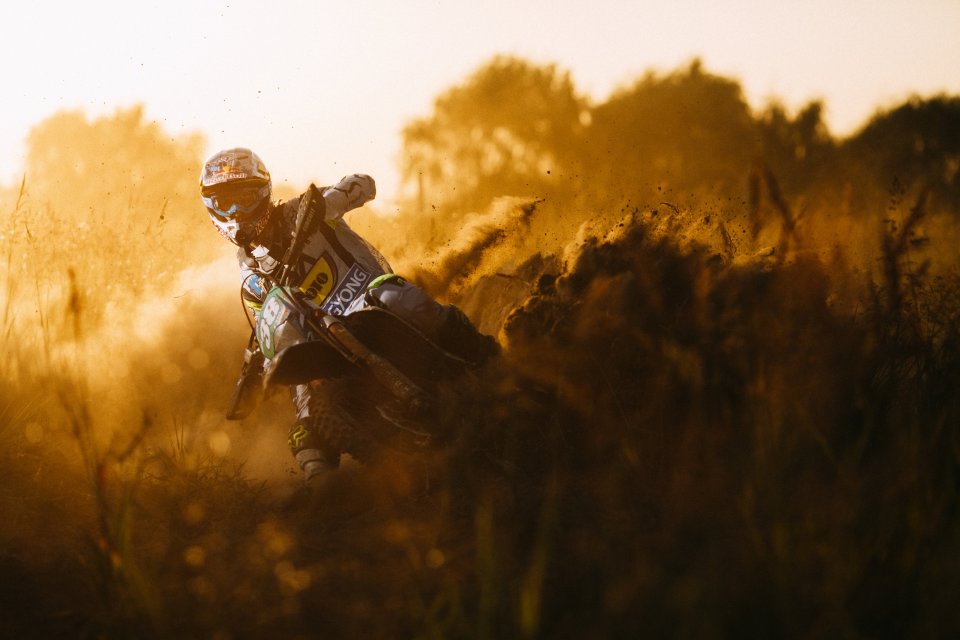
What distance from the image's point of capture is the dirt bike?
713cm

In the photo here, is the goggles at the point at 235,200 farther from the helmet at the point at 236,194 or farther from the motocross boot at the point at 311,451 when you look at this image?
the motocross boot at the point at 311,451

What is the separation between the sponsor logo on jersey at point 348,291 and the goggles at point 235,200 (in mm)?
949

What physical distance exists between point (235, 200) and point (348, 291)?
46.9 inches

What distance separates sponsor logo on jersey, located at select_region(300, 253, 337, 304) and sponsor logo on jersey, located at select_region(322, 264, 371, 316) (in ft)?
0.21

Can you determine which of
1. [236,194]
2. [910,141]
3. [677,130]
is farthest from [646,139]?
[236,194]

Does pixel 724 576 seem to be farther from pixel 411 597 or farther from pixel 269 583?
pixel 269 583

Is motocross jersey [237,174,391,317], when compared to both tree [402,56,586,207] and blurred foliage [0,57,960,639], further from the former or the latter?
A: tree [402,56,586,207]

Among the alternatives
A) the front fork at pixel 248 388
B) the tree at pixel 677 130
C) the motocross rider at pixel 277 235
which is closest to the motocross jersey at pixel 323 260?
the motocross rider at pixel 277 235

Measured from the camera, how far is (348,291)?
346 inches

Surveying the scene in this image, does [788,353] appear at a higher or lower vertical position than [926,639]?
higher

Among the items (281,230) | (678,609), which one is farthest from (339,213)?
(678,609)

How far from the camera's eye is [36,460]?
6.98m

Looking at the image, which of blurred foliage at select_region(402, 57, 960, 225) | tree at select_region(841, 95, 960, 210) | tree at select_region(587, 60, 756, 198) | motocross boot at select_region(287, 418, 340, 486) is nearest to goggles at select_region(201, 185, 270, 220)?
motocross boot at select_region(287, 418, 340, 486)

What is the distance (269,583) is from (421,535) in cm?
85
